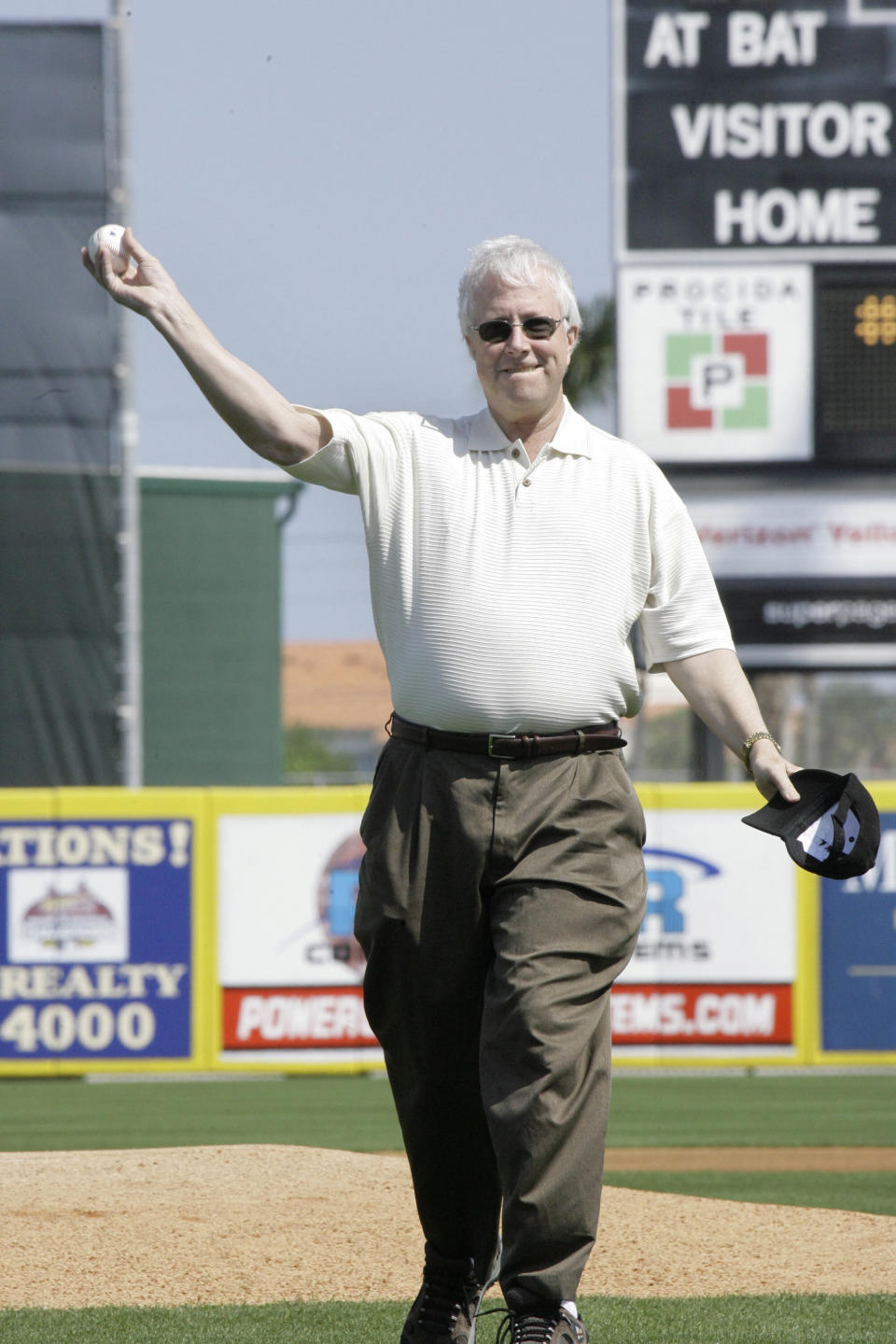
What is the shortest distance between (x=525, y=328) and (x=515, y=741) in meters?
0.71

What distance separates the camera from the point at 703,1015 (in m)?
9.65

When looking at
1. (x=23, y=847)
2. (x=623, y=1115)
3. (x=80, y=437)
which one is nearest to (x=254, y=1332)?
(x=623, y=1115)

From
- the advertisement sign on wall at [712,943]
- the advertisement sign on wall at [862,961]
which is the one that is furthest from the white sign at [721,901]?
the advertisement sign on wall at [862,961]

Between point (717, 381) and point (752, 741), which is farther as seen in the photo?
point (717, 381)

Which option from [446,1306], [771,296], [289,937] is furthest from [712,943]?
[446,1306]

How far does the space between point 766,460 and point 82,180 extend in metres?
5.05

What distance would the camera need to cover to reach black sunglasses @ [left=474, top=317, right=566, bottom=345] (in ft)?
9.78

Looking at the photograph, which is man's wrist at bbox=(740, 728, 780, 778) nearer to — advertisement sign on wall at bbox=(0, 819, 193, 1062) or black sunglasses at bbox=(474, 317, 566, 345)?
black sunglasses at bbox=(474, 317, 566, 345)

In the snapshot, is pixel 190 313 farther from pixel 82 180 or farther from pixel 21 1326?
pixel 82 180

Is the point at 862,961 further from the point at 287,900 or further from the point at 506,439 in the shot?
the point at 506,439

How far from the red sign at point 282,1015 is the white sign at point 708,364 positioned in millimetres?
4154

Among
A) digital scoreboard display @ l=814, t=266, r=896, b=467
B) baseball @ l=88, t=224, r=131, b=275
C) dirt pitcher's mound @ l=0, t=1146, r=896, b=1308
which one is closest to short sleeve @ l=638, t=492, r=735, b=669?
baseball @ l=88, t=224, r=131, b=275

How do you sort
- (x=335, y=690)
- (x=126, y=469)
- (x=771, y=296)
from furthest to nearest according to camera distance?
1. (x=335, y=690)
2. (x=126, y=469)
3. (x=771, y=296)

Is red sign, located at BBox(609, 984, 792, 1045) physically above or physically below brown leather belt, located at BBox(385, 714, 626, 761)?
below
